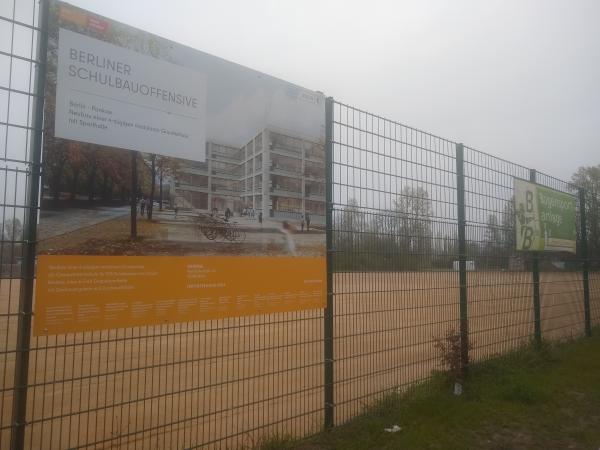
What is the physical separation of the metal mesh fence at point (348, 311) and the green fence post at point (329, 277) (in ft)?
A: 0.04

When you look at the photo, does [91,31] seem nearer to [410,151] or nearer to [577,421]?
[410,151]

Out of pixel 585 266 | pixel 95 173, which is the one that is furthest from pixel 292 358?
pixel 585 266

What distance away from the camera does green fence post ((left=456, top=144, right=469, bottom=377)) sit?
21.2ft

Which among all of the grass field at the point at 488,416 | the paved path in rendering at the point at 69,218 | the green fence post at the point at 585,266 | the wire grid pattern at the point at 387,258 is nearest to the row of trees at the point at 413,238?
the wire grid pattern at the point at 387,258

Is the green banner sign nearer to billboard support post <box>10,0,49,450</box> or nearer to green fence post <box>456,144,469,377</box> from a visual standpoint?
green fence post <box>456,144,469,377</box>

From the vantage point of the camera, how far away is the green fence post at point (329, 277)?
16.3 ft

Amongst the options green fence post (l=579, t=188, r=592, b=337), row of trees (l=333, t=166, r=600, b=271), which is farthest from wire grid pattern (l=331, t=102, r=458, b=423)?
green fence post (l=579, t=188, r=592, b=337)

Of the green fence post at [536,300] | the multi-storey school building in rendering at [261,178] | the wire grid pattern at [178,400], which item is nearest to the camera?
the wire grid pattern at [178,400]

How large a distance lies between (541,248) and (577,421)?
3.96 m

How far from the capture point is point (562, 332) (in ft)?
30.8

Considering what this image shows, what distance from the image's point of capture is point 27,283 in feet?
10.7

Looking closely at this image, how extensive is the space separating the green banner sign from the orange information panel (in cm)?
470

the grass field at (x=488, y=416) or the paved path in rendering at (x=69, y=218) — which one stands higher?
the paved path in rendering at (x=69, y=218)

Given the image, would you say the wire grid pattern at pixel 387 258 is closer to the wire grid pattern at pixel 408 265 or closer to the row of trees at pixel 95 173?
the wire grid pattern at pixel 408 265
